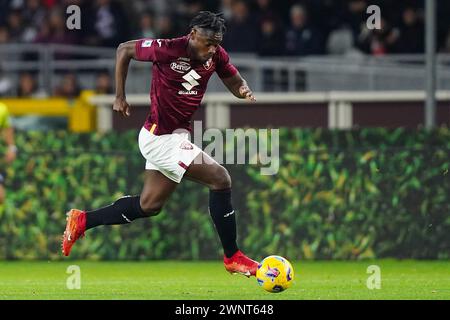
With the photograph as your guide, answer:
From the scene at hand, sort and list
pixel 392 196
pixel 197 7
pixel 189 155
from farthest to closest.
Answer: pixel 197 7 → pixel 392 196 → pixel 189 155

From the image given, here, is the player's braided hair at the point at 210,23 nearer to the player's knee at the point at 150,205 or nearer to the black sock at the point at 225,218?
the black sock at the point at 225,218

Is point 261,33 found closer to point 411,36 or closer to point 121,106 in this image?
point 411,36

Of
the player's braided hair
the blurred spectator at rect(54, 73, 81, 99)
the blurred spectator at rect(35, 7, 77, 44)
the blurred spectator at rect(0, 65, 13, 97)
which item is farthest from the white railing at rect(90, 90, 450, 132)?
the player's braided hair

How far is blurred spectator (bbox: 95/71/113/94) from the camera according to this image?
20.7 metres

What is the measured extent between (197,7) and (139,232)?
19.4 feet

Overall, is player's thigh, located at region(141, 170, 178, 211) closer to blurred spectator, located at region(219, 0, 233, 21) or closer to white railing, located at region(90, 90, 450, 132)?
white railing, located at region(90, 90, 450, 132)

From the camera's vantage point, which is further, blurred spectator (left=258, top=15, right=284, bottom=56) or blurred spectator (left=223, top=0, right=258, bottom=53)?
blurred spectator (left=223, top=0, right=258, bottom=53)

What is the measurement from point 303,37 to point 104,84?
10.4 ft

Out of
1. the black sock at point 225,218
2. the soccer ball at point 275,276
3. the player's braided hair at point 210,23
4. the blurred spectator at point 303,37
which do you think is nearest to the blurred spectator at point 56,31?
the blurred spectator at point 303,37

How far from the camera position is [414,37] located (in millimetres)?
20234

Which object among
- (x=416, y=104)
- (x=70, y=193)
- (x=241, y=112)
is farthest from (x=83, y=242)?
(x=416, y=104)

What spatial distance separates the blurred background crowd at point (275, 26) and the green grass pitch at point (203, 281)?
4862 millimetres

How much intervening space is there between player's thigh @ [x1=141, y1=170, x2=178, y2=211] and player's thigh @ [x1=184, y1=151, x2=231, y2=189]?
202 millimetres
